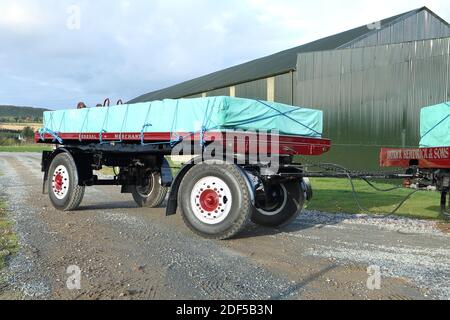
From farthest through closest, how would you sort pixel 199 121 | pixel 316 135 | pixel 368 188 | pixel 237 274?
pixel 368 188 → pixel 316 135 → pixel 199 121 → pixel 237 274

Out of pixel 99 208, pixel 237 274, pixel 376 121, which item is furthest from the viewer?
pixel 376 121

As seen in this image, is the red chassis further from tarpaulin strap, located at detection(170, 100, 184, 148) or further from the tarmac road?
the tarmac road

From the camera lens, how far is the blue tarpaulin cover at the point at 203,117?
6.77 meters

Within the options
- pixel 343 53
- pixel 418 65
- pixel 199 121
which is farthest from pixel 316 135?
pixel 343 53

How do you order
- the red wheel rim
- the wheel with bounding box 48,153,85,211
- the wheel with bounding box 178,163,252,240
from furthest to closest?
the wheel with bounding box 48,153,85,211, the red wheel rim, the wheel with bounding box 178,163,252,240

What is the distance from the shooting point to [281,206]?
825 cm

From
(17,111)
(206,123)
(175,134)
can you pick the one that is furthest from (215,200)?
(17,111)

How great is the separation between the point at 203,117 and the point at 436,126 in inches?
145

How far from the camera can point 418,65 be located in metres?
17.6

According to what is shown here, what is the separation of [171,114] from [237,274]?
3299 millimetres

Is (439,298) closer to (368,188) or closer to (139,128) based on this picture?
(139,128)

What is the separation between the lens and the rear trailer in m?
6.78

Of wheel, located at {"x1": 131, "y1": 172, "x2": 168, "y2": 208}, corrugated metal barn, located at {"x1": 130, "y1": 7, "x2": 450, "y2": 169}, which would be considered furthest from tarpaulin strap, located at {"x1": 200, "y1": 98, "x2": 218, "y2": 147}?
corrugated metal barn, located at {"x1": 130, "y1": 7, "x2": 450, "y2": 169}

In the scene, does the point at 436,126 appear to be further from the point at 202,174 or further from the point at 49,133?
the point at 49,133
